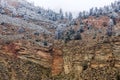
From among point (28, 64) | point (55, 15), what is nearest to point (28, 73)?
point (28, 64)

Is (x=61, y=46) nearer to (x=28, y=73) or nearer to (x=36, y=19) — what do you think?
(x=28, y=73)

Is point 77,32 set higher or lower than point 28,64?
higher

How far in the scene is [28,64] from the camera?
256ft

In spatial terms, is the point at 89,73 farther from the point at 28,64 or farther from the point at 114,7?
the point at 114,7

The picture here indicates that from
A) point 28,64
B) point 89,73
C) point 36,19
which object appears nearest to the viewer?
point 89,73

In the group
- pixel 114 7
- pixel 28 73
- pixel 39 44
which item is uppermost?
pixel 114 7

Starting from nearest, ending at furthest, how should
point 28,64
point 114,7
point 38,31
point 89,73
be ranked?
point 89,73 → point 28,64 → point 38,31 → point 114,7

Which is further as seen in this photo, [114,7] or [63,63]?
[114,7]

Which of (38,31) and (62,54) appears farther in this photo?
(38,31)

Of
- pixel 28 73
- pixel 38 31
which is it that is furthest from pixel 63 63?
pixel 38 31

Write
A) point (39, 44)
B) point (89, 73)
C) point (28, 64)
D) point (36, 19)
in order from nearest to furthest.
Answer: point (89, 73) < point (28, 64) < point (39, 44) < point (36, 19)

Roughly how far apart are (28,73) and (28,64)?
2.23 meters

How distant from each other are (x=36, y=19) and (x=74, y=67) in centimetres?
4489

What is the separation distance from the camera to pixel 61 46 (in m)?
82.5
